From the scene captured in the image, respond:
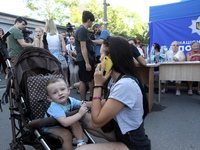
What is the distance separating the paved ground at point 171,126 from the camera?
2377 millimetres

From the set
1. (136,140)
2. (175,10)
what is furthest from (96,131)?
(175,10)

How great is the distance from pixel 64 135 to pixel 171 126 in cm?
219

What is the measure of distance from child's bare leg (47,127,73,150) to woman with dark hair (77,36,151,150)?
0.19 metres

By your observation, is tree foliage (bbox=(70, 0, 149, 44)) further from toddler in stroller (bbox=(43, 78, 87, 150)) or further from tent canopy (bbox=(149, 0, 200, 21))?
toddler in stroller (bbox=(43, 78, 87, 150))

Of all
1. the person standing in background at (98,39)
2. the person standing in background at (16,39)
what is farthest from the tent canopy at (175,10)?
the person standing in background at (16,39)

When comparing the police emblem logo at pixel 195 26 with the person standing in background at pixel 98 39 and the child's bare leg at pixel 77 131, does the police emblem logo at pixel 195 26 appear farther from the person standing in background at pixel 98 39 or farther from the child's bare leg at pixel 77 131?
the child's bare leg at pixel 77 131

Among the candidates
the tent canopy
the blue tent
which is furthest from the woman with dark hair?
the tent canopy

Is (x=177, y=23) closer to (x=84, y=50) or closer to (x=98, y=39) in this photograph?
(x=98, y=39)

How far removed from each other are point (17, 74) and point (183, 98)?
173 inches

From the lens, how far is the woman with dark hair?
1.26 m

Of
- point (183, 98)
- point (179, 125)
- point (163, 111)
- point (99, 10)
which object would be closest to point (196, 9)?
point (183, 98)

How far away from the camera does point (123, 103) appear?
4.13 feet

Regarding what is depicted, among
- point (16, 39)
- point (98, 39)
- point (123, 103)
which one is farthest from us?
point (98, 39)

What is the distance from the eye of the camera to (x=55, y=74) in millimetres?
2154
